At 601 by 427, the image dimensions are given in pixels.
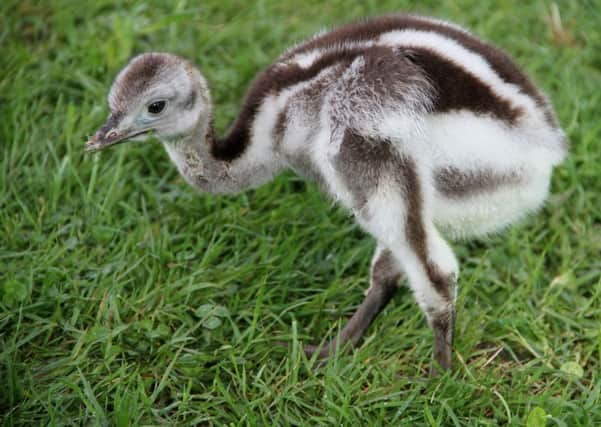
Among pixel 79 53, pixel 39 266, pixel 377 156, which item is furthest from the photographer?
pixel 79 53

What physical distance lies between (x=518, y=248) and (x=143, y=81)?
171cm

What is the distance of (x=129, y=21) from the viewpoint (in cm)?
420

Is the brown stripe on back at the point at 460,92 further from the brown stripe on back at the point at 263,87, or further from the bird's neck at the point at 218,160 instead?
Result: the bird's neck at the point at 218,160

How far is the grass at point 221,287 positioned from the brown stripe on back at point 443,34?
74cm

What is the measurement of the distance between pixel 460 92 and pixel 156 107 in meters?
1.09

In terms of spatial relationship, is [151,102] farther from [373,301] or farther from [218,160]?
[373,301]

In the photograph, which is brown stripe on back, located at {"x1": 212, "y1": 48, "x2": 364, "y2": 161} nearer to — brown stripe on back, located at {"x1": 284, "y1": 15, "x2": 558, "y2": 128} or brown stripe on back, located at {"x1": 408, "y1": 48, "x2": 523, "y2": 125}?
brown stripe on back, located at {"x1": 284, "y1": 15, "x2": 558, "y2": 128}

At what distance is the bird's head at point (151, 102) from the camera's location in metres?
3.06

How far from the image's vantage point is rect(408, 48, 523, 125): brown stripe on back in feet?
9.21

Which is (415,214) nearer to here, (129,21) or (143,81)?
(143,81)

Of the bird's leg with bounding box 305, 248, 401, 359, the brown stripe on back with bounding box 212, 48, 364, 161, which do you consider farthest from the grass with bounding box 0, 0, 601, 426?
the brown stripe on back with bounding box 212, 48, 364, 161

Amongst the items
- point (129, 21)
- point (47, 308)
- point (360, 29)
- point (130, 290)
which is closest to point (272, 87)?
point (360, 29)


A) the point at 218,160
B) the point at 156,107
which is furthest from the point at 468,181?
the point at 156,107

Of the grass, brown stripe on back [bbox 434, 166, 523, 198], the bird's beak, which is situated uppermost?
brown stripe on back [bbox 434, 166, 523, 198]
